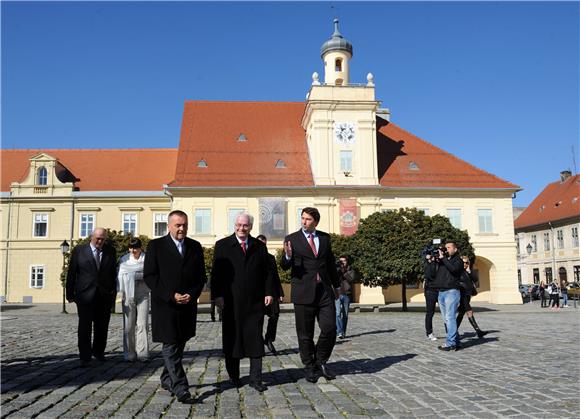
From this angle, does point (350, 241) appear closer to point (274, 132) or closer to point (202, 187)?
point (202, 187)

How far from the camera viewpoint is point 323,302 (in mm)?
6859

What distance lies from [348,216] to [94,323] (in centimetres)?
3013

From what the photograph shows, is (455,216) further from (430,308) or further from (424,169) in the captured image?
(430,308)

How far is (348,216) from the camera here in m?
37.6

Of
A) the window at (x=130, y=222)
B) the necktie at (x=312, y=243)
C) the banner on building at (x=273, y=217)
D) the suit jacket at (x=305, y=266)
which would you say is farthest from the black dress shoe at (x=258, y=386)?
the window at (x=130, y=222)

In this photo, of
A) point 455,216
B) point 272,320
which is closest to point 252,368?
point 272,320

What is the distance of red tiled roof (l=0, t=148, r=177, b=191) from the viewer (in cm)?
4197

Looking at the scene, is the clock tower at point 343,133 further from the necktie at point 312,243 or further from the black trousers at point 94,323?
→ the necktie at point 312,243

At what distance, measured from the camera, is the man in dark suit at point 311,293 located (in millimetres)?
6766

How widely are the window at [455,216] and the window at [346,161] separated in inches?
298

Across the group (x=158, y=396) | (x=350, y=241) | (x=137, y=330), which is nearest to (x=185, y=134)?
(x=350, y=241)

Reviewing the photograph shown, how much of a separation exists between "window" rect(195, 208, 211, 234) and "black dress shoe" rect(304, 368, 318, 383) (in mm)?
31344

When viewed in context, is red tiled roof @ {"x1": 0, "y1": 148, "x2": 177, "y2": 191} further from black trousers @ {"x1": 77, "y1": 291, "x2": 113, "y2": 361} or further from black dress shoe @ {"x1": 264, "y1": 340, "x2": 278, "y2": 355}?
black trousers @ {"x1": 77, "y1": 291, "x2": 113, "y2": 361}

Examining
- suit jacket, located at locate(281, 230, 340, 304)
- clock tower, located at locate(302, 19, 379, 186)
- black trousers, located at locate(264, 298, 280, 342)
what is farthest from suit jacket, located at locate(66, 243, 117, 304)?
clock tower, located at locate(302, 19, 379, 186)
